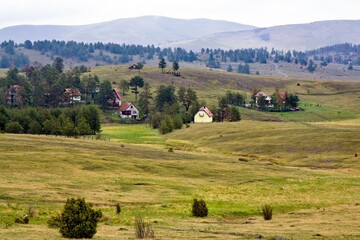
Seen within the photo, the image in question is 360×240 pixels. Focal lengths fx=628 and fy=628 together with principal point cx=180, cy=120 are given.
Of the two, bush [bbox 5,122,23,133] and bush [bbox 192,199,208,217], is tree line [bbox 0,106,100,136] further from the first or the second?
bush [bbox 192,199,208,217]

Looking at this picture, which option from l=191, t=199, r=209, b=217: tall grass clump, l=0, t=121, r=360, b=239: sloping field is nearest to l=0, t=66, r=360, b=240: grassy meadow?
l=0, t=121, r=360, b=239: sloping field

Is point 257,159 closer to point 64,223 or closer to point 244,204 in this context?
point 244,204

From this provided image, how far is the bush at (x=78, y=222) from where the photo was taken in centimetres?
3366

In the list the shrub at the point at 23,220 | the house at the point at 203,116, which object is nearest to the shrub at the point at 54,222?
the shrub at the point at 23,220

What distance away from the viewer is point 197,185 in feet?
229

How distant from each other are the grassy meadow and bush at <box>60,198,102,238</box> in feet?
2.39

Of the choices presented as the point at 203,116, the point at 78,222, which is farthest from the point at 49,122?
the point at 78,222

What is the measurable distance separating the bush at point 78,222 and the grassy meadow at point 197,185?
73 centimetres

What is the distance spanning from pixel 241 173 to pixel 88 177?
22.0m

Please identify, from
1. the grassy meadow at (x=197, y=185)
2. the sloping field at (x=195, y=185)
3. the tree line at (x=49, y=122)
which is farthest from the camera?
the tree line at (x=49, y=122)

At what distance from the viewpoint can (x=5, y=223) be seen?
1516 inches

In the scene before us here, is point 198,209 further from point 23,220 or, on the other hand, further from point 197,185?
point 197,185

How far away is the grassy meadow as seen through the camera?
40.8 m

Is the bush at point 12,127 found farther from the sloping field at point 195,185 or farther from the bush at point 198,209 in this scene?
the bush at point 198,209
